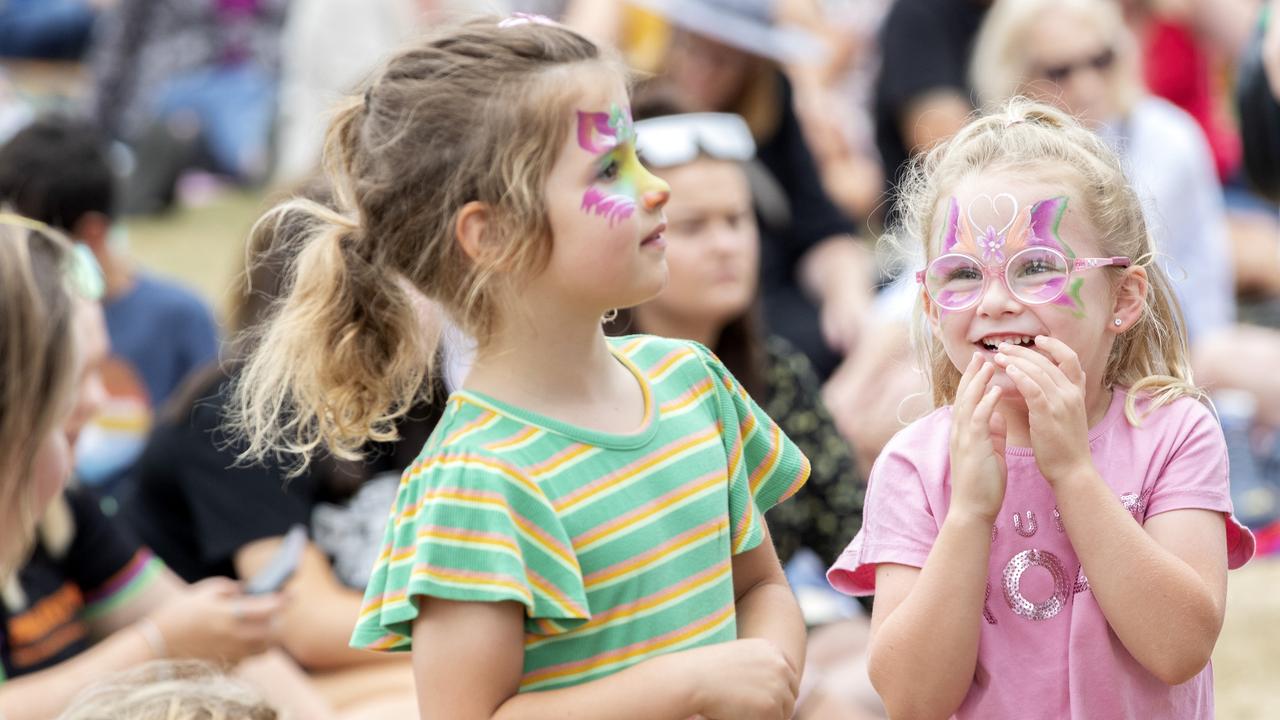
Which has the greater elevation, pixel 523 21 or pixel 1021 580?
pixel 523 21

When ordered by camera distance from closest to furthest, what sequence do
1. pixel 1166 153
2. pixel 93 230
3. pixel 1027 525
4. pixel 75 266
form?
pixel 1027 525 → pixel 75 266 → pixel 93 230 → pixel 1166 153

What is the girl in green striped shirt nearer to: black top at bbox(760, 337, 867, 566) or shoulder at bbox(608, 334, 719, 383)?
shoulder at bbox(608, 334, 719, 383)

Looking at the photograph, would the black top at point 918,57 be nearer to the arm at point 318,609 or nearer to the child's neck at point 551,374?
the arm at point 318,609

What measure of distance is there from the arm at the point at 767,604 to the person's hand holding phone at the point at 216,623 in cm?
100

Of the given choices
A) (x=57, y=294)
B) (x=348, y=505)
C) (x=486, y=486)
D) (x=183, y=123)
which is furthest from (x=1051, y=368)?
(x=183, y=123)

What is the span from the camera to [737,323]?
9.52 ft

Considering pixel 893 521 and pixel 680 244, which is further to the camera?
pixel 680 244

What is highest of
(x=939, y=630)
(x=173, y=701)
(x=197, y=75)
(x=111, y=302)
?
(x=939, y=630)

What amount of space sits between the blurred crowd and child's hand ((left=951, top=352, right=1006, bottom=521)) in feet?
1.05

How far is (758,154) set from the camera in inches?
178

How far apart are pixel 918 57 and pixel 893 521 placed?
376 centimetres

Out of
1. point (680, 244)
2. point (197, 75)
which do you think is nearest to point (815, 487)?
point (680, 244)

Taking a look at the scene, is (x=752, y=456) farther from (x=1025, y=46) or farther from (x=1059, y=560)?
(x=1025, y=46)

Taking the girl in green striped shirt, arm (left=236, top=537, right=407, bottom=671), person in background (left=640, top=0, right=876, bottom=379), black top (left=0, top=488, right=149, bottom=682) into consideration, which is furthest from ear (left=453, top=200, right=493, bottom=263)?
person in background (left=640, top=0, right=876, bottom=379)
